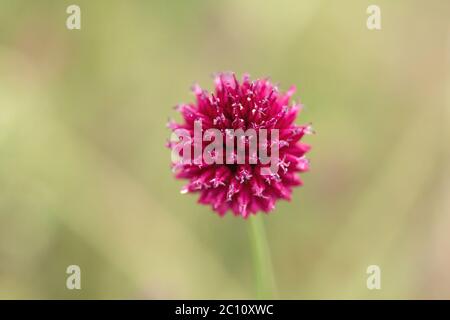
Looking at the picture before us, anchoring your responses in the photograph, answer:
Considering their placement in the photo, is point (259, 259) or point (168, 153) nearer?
point (259, 259)

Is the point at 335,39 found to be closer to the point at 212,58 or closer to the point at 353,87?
the point at 353,87

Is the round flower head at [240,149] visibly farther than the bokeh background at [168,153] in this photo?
No

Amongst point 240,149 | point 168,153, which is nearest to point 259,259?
point 240,149

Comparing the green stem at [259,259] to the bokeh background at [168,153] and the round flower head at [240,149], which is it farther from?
the bokeh background at [168,153]

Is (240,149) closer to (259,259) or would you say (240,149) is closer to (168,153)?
(259,259)

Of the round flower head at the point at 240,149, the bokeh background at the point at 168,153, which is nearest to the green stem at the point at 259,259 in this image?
the round flower head at the point at 240,149

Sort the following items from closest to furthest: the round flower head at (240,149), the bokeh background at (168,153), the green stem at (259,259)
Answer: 1. the round flower head at (240,149)
2. the green stem at (259,259)
3. the bokeh background at (168,153)

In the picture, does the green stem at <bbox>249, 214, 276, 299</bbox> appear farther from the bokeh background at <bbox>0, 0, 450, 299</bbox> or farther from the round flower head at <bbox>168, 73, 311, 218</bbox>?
the bokeh background at <bbox>0, 0, 450, 299</bbox>
